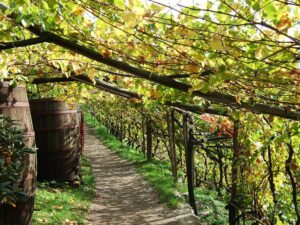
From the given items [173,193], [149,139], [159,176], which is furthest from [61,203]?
[149,139]

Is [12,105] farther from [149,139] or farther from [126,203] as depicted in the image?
[149,139]

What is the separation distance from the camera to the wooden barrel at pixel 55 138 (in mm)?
8078

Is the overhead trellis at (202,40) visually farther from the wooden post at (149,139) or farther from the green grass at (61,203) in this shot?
the wooden post at (149,139)

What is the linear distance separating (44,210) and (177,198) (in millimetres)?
2793

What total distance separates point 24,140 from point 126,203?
3839 millimetres

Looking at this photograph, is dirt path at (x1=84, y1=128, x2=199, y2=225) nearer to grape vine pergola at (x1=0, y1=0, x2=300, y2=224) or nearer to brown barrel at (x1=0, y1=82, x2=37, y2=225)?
brown barrel at (x1=0, y1=82, x2=37, y2=225)

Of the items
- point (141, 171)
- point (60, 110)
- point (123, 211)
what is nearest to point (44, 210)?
point (123, 211)

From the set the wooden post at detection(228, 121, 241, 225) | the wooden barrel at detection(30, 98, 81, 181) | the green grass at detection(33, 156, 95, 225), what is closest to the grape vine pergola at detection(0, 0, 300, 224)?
the wooden post at detection(228, 121, 241, 225)

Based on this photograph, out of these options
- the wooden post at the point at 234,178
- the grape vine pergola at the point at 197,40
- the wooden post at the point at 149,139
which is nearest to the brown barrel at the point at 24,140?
the grape vine pergola at the point at 197,40

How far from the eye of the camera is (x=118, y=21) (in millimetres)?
2199

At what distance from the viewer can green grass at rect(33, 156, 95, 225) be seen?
638 cm

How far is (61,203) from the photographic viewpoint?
289 inches

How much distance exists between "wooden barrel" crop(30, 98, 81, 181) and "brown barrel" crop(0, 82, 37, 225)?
2.67m

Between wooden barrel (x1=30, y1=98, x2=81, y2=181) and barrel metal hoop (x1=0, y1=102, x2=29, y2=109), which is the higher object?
barrel metal hoop (x1=0, y1=102, x2=29, y2=109)
